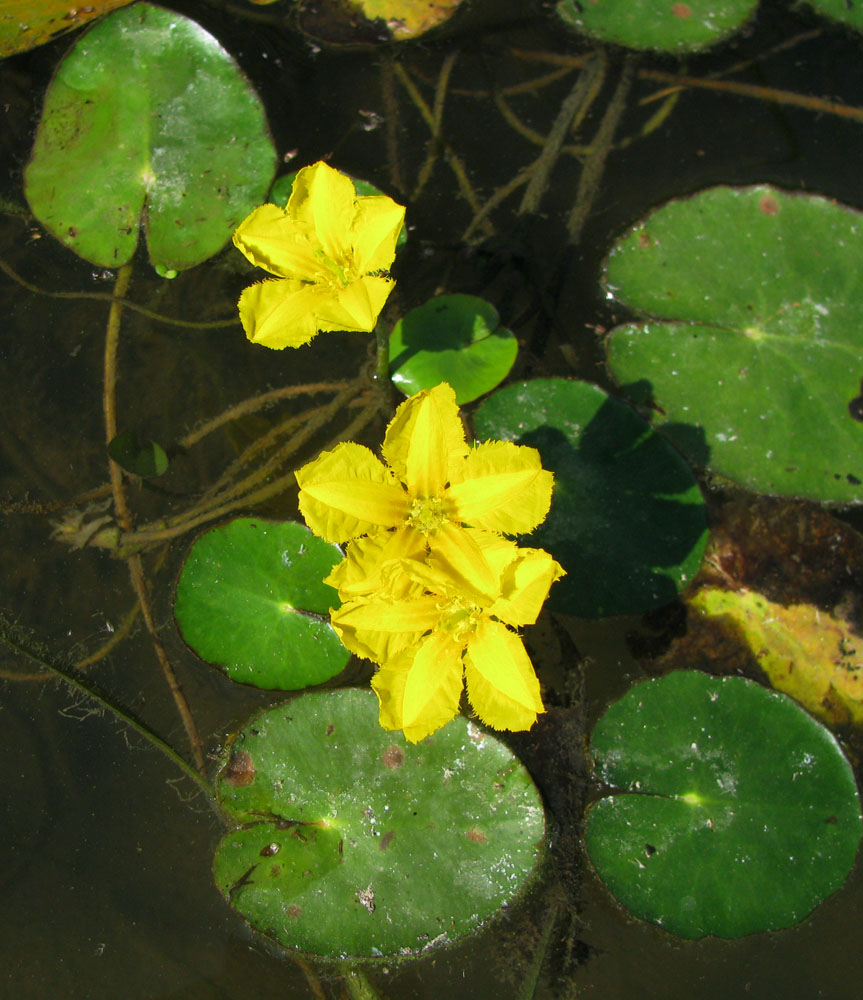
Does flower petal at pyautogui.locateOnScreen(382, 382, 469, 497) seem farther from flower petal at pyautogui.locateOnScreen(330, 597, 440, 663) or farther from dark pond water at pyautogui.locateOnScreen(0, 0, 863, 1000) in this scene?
dark pond water at pyautogui.locateOnScreen(0, 0, 863, 1000)

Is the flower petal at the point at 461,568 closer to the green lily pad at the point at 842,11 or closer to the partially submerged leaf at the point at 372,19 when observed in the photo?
the partially submerged leaf at the point at 372,19

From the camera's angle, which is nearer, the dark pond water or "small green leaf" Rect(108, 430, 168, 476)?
the dark pond water

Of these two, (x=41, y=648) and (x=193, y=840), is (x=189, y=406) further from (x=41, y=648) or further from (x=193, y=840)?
(x=193, y=840)

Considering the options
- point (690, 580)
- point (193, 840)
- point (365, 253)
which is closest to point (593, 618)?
point (690, 580)

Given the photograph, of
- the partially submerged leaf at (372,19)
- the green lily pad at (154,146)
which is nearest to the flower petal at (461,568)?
the green lily pad at (154,146)

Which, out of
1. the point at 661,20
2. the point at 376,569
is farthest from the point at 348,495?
the point at 661,20

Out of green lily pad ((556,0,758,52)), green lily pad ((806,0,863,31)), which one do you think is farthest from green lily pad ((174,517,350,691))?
green lily pad ((806,0,863,31))
